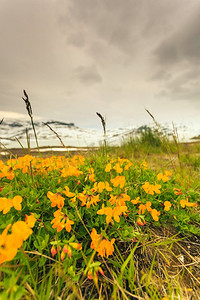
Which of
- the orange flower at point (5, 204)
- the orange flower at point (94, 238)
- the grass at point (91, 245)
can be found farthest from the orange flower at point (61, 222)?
the orange flower at point (5, 204)

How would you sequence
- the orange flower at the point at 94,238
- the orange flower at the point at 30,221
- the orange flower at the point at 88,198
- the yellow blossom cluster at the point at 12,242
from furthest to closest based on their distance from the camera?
the orange flower at the point at 88,198 < the orange flower at the point at 94,238 < the orange flower at the point at 30,221 < the yellow blossom cluster at the point at 12,242

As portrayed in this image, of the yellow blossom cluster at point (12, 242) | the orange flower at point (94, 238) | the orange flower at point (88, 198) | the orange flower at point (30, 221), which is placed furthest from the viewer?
the orange flower at point (88, 198)

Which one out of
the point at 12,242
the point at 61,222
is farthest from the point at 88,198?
the point at 12,242

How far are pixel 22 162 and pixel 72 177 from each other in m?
0.59

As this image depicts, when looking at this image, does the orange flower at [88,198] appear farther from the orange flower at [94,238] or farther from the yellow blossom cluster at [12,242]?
the yellow blossom cluster at [12,242]

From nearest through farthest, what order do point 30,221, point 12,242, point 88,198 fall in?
1. point 12,242
2. point 30,221
3. point 88,198

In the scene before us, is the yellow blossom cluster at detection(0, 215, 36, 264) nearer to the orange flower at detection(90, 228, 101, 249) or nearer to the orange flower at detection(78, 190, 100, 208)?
the orange flower at detection(90, 228, 101, 249)

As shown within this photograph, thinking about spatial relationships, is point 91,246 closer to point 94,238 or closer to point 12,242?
point 94,238

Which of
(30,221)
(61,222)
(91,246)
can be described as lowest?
(91,246)

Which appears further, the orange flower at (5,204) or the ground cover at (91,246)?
the orange flower at (5,204)

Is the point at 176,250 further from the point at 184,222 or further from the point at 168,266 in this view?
the point at 184,222

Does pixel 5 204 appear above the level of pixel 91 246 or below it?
above

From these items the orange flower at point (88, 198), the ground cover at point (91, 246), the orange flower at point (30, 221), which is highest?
the orange flower at point (30, 221)

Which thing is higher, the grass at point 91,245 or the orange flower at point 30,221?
the orange flower at point 30,221
